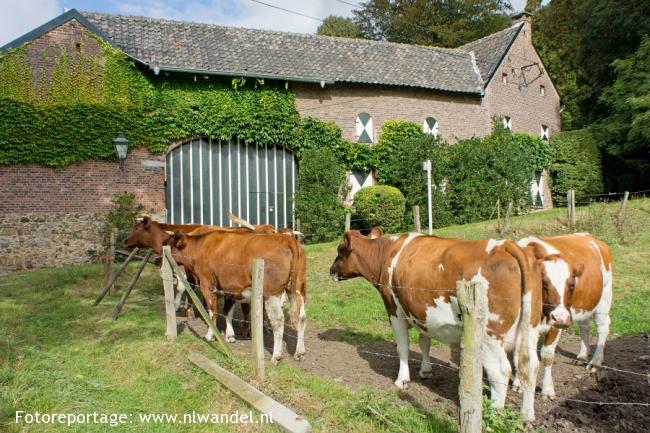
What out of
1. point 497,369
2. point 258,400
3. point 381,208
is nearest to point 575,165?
point 381,208

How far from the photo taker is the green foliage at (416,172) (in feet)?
65.5

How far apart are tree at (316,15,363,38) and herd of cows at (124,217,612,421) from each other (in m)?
40.8

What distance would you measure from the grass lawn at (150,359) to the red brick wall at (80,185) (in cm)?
478

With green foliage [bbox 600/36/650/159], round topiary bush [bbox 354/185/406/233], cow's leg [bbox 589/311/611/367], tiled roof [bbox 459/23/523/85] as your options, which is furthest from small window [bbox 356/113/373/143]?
cow's leg [bbox 589/311/611/367]

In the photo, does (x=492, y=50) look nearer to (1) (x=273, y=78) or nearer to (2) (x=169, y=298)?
(1) (x=273, y=78)

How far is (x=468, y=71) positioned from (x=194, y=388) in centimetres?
2218

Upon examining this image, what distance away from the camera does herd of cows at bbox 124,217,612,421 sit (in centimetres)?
510

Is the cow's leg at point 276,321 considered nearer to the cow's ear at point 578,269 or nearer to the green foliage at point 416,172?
the cow's ear at point 578,269

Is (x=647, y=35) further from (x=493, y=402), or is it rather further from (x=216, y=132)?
(x=493, y=402)

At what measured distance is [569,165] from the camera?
1035 inches

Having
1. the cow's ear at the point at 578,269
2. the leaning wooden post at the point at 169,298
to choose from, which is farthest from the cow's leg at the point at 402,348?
the leaning wooden post at the point at 169,298

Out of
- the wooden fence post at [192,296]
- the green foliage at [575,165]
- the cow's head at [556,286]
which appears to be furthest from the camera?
the green foliage at [575,165]

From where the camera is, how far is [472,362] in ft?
13.2

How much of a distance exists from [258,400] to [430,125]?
63.7ft
